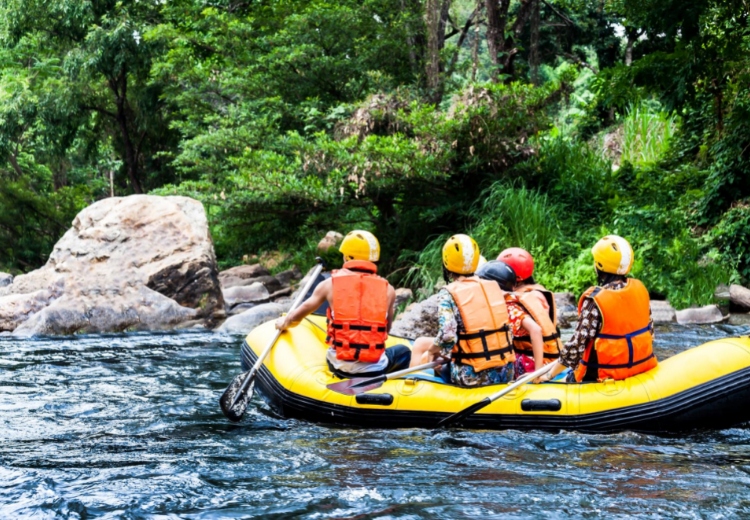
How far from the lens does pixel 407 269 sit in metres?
12.0

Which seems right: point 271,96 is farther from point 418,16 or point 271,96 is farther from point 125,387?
point 125,387

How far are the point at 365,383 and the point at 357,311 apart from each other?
50 centimetres

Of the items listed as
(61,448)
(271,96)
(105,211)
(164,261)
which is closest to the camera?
(61,448)

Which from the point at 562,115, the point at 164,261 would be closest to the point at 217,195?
the point at 164,261

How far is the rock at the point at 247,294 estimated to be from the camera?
12.5m

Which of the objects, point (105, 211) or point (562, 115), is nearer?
point (105, 211)

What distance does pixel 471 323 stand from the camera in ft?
15.7

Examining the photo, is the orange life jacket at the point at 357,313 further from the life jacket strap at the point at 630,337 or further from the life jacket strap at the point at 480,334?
the life jacket strap at the point at 630,337

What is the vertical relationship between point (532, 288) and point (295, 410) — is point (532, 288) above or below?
above

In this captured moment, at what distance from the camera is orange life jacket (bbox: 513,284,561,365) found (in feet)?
17.0

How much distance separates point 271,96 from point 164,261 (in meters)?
3.77

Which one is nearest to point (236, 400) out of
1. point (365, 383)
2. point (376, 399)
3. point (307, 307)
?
point (307, 307)

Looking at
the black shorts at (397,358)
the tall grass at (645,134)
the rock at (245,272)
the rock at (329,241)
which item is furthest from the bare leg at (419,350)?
the tall grass at (645,134)

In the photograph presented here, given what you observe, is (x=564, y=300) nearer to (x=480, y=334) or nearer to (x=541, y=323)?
(x=541, y=323)
